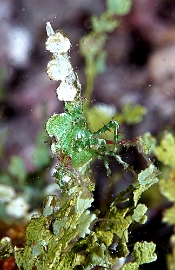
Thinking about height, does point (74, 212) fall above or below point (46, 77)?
below

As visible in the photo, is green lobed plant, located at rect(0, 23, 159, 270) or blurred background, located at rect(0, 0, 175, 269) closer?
green lobed plant, located at rect(0, 23, 159, 270)

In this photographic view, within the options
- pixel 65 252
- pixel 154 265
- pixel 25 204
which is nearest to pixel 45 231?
pixel 65 252

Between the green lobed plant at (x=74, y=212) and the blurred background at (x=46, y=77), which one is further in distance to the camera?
the blurred background at (x=46, y=77)

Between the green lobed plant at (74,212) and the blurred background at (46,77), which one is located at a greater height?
the blurred background at (46,77)

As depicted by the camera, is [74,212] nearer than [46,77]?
Yes
